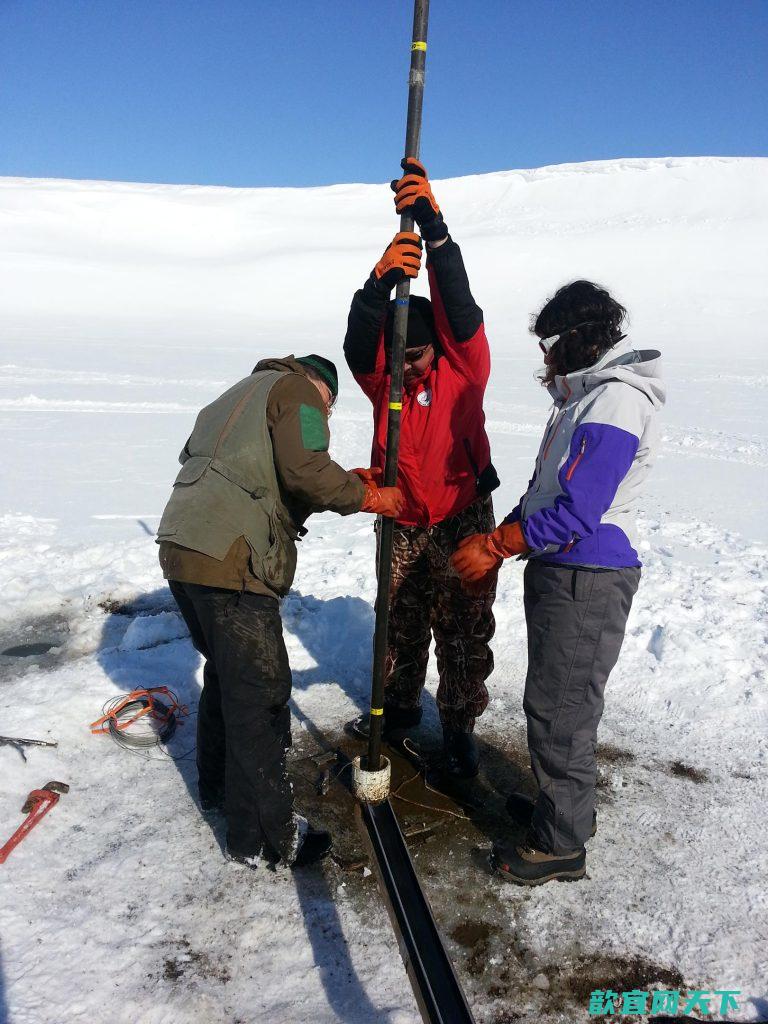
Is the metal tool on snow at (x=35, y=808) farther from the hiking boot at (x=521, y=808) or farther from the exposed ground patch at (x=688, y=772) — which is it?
the exposed ground patch at (x=688, y=772)

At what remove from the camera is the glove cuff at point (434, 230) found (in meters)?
2.89

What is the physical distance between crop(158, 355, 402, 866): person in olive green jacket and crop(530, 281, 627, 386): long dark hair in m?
0.93

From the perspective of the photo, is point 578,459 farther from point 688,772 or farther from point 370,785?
point 688,772

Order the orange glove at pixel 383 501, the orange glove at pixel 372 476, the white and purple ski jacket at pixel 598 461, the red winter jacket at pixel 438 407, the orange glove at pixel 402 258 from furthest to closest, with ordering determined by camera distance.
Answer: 1. the orange glove at pixel 372 476
2. the red winter jacket at pixel 438 407
3. the orange glove at pixel 383 501
4. the orange glove at pixel 402 258
5. the white and purple ski jacket at pixel 598 461

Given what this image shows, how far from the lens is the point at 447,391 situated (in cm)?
331

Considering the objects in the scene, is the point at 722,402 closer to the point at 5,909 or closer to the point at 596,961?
the point at 596,961

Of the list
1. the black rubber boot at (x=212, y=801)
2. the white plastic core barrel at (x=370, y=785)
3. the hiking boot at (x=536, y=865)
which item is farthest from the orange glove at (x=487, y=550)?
the black rubber boot at (x=212, y=801)

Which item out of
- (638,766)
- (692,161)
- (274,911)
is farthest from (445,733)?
(692,161)

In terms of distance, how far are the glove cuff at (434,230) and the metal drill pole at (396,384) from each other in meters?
0.06

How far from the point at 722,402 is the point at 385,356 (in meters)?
13.6

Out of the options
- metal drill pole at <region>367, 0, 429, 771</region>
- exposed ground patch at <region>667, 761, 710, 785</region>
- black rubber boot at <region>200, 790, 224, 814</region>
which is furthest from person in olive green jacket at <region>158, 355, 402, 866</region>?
exposed ground patch at <region>667, 761, 710, 785</region>

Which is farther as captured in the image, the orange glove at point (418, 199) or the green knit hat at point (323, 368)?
Answer: the green knit hat at point (323, 368)

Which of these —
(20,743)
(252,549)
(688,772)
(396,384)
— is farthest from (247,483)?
(688,772)

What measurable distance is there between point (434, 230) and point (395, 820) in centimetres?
240
